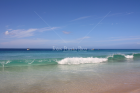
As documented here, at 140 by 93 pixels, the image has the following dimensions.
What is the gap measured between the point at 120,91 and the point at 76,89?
224cm

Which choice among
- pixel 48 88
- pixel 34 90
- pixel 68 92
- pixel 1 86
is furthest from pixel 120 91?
pixel 1 86

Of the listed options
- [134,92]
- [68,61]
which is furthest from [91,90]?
[68,61]

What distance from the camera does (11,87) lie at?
6.51 m

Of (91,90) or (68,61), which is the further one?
(68,61)

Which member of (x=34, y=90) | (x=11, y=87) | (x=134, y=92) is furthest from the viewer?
(x=11, y=87)

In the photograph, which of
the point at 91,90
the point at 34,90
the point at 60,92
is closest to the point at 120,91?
the point at 91,90

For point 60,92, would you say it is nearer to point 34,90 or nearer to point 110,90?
point 34,90

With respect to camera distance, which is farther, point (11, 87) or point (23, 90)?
point (11, 87)

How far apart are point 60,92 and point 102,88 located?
2305mm

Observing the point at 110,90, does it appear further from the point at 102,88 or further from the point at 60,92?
the point at 60,92

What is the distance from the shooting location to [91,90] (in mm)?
6012

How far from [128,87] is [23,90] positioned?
5.72 meters

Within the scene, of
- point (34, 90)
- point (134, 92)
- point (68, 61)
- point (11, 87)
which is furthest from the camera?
point (68, 61)

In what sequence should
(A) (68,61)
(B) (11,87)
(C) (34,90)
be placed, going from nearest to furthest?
(C) (34,90), (B) (11,87), (A) (68,61)
